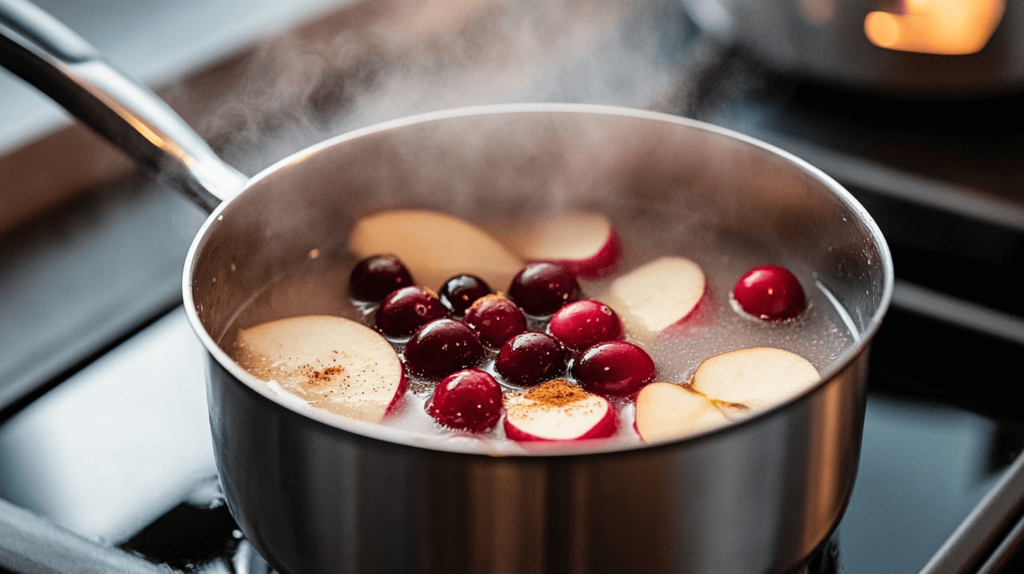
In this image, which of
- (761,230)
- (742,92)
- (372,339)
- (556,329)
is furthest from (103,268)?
(742,92)

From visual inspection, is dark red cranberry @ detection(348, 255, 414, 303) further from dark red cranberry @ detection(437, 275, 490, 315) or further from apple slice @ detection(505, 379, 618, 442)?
apple slice @ detection(505, 379, 618, 442)

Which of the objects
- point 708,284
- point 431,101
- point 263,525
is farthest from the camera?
point 431,101

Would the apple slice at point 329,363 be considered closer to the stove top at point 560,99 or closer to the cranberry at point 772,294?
the stove top at point 560,99

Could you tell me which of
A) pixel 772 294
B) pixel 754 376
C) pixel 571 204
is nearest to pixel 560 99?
pixel 571 204

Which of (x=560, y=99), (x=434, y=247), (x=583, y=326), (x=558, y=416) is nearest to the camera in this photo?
(x=558, y=416)

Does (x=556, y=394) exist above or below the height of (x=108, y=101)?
below

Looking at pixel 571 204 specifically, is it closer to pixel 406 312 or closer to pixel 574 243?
pixel 574 243

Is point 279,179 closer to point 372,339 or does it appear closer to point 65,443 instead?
point 372,339
